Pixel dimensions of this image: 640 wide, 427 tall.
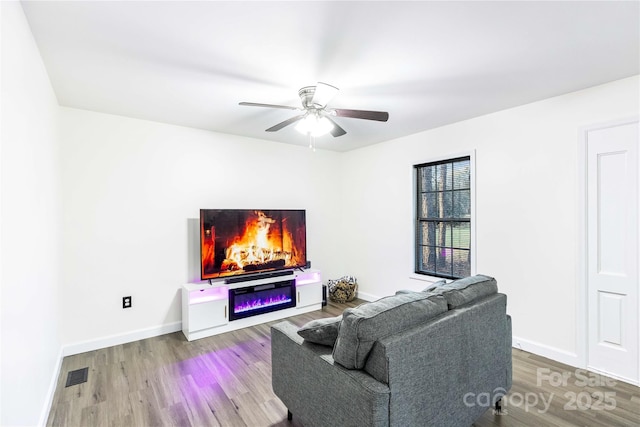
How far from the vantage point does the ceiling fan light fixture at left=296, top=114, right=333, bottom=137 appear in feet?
8.46

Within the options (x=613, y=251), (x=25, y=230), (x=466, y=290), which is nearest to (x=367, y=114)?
(x=466, y=290)

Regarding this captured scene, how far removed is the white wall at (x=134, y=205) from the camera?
3.18 metres

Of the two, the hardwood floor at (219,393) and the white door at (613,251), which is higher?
the white door at (613,251)

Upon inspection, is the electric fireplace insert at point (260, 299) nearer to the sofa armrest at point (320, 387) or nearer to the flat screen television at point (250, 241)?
the flat screen television at point (250, 241)

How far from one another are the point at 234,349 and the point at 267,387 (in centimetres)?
87

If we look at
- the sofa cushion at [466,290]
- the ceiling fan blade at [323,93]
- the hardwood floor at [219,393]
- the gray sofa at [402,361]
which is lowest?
the hardwood floor at [219,393]

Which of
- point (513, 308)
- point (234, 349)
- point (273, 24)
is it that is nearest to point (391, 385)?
point (273, 24)

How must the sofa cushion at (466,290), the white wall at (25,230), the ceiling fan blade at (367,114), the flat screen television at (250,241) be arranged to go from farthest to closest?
the flat screen television at (250,241), the ceiling fan blade at (367,114), the sofa cushion at (466,290), the white wall at (25,230)

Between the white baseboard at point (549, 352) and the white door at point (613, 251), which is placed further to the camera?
the white baseboard at point (549, 352)

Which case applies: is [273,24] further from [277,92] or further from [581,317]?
[581,317]

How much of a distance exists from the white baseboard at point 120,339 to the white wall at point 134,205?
13mm

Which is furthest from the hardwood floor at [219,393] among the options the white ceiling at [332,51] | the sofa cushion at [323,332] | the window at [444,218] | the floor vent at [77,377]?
the white ceiling at [332,51]

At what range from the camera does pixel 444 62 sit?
224 centimetres

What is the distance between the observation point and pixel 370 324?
1.52 metres
